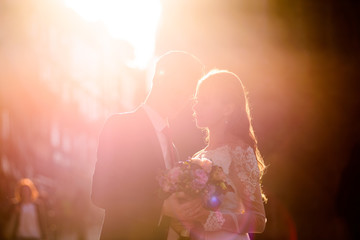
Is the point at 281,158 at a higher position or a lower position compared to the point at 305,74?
lower

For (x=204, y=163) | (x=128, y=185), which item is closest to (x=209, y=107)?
(x=204, y=163)

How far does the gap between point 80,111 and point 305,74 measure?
6127 cm

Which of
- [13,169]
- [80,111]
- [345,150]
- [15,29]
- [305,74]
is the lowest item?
[80,111]

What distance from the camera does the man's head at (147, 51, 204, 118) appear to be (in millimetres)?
5957

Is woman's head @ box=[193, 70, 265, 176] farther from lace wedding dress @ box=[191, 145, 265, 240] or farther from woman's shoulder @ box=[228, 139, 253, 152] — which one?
lace wedding dress @ box=[191, 145, 265, 240]

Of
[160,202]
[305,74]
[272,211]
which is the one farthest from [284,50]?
[160,202]

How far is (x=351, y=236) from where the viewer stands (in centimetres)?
1076

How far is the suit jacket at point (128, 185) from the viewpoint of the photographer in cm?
555

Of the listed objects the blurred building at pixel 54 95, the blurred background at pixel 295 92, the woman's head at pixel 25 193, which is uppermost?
the blurred background at pixel 295 92

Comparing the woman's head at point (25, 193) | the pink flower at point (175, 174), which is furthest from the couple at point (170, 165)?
the woman's head at point (25, 193)

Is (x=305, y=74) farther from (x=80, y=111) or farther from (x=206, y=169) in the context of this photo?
(x=80, y=111)

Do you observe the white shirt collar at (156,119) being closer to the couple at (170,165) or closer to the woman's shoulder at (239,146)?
the couple at (170,165)

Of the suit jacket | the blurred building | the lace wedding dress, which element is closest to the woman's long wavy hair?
the lace wedding dress

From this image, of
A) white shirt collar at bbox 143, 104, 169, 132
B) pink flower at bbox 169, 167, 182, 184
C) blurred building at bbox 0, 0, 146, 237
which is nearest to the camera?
pink flower at bbox 169, 167, 182, 184
